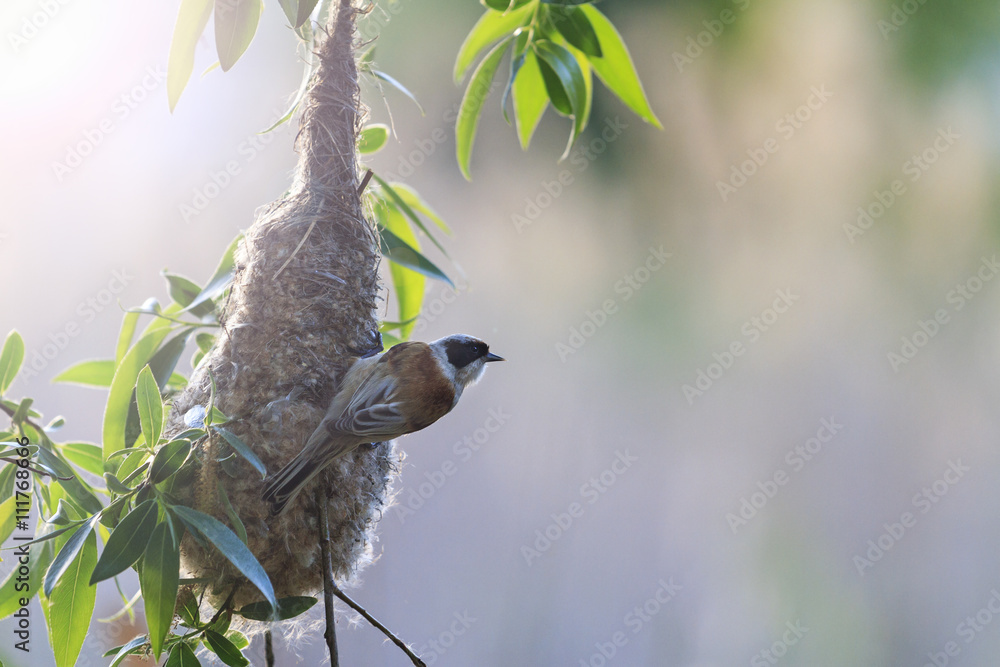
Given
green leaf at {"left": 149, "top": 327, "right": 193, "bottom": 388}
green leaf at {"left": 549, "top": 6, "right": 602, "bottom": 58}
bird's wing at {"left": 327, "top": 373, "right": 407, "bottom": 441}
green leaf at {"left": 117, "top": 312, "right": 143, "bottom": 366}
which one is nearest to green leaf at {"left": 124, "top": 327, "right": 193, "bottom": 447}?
green leaf at {"left": 149, "top": 327, "right": 193, "bottom": 388}

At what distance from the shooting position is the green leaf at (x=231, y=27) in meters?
0.78

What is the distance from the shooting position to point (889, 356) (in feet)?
9.87

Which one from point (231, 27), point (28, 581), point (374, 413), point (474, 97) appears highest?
point (474, 97)

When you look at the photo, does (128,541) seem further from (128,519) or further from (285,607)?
(285,607)

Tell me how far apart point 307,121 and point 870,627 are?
314 centimetres

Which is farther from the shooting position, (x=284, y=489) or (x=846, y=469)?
(x=846, y=469)

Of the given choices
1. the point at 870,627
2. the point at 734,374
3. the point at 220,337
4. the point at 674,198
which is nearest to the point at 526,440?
the point at 734,374

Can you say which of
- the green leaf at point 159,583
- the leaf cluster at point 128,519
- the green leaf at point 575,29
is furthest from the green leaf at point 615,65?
the green leaf at point 159,583

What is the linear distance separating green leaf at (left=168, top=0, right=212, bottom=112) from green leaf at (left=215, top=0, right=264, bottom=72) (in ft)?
0.17

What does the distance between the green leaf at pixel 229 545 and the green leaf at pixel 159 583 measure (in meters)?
0.03

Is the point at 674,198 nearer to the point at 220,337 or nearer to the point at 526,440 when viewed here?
the point at 526,440

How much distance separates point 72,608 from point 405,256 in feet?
2.24

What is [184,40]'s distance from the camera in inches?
32.3

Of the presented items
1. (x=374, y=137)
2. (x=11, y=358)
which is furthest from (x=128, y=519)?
(x=374, y=137)
